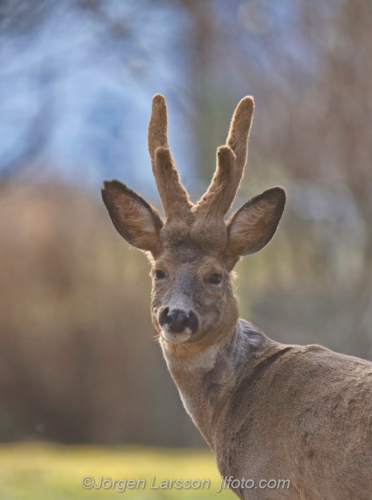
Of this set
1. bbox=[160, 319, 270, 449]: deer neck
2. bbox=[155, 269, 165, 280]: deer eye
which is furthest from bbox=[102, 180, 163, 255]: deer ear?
bbox=[160, 319, 270, 449]: deer neck

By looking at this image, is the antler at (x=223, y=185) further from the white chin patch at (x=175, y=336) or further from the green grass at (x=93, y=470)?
the green grass at (x=93, y=470)

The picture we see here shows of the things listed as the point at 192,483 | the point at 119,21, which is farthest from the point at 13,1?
the point at 192,483

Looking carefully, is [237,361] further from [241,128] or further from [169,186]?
[241,128]

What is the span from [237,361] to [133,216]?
1366 mm

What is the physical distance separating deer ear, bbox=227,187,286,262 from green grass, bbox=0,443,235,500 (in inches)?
159

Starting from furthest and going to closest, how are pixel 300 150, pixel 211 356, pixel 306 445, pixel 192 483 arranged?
1. pixel 300 150
2. pixel 192 483
3. pixel 211 356
4. pixel 306 445

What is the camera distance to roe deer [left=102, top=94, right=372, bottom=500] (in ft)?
16.0

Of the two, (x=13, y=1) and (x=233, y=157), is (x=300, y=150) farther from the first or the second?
(x=233, y=157)

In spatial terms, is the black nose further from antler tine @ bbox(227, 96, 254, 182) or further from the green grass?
the green grass

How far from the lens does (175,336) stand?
5.54 metres

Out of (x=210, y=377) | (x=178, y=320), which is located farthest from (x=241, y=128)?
(x=210, y=377)

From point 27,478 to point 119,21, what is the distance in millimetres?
12498

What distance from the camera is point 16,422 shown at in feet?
57.3

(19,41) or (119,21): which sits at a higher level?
(119,21)
